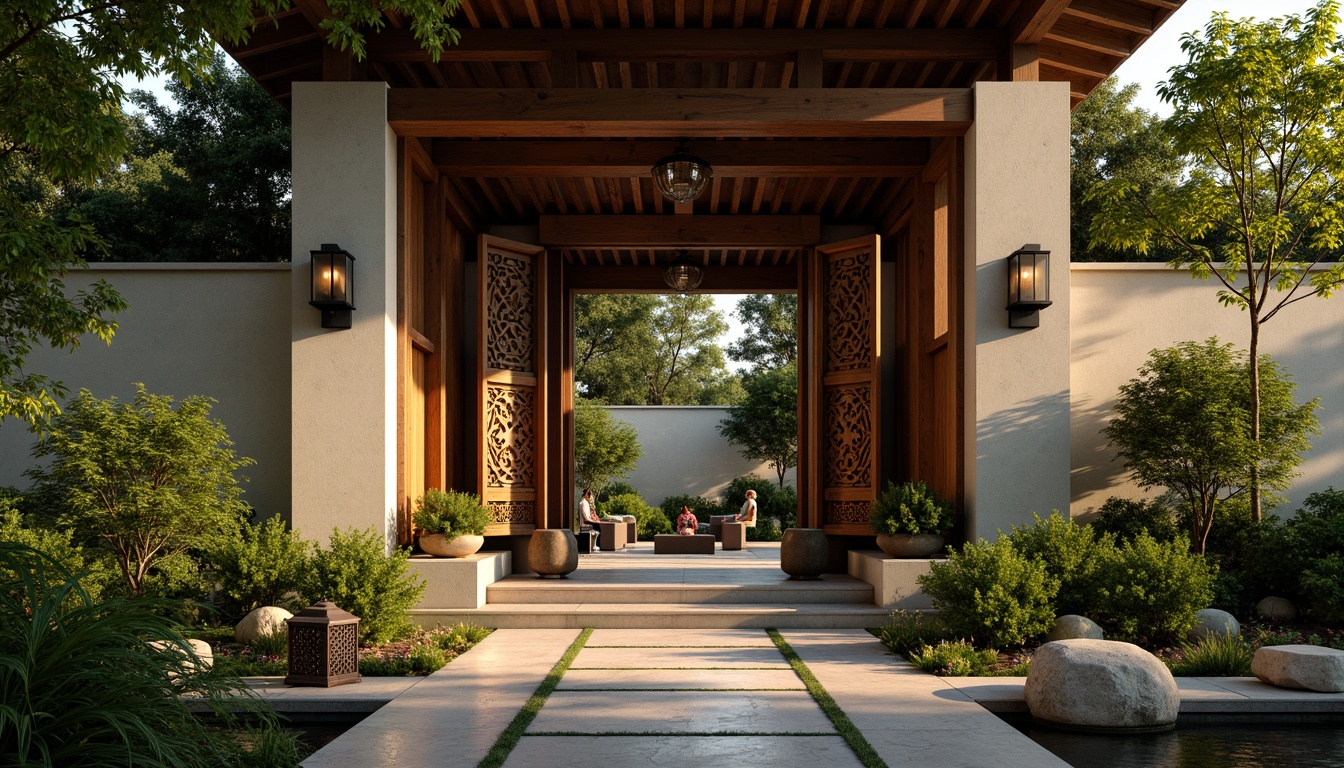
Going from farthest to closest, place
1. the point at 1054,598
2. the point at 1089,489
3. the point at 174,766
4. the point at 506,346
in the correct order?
the point at 506,346
the point at 1089,489
the point at 1054,598
the point at 174,766

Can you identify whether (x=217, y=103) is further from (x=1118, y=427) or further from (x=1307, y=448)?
(x=1307, y=448)

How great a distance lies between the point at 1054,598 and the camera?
24.4 ft

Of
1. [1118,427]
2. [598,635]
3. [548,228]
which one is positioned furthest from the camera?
[548,228]

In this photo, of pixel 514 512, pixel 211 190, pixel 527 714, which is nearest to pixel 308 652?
pixel 527 714

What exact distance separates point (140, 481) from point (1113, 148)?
18.4m

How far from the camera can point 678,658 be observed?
730 centimetres

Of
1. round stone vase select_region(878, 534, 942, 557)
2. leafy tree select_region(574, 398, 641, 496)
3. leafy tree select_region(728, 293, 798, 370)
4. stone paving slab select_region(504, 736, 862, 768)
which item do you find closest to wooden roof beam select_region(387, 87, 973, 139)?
round stone vase select_region(878, 534, 942, 557)

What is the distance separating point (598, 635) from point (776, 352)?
Result: 24.4 m

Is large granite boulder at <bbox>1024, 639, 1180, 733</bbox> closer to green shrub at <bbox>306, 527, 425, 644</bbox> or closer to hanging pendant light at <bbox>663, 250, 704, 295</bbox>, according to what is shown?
green shrub at <bbox>306, 527, 425, 644</bbox>

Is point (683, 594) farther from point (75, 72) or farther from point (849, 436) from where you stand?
point (75, 72)

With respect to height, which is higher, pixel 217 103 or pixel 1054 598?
pixel 217 103

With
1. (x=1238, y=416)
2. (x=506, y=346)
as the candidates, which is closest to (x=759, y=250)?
(x=506, y=346)

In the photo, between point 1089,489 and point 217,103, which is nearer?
point 1089,489

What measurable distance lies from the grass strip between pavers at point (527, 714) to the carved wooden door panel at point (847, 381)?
406 centimetres
